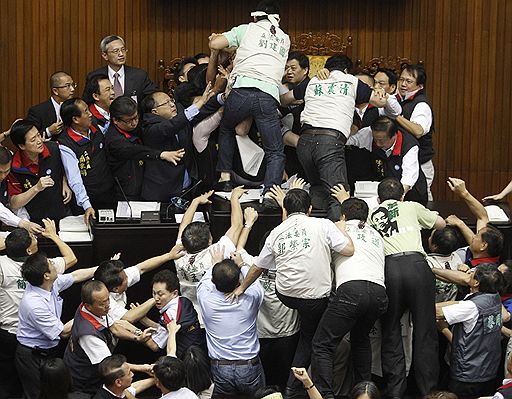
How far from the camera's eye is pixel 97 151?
28.7 ft

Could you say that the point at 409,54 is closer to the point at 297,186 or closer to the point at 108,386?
the point at 297,186

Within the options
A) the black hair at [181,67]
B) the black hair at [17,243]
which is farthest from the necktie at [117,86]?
the black hair at [17,243]

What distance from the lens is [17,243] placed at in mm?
7625

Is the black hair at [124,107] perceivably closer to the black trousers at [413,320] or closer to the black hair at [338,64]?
the black hair at [338,64]

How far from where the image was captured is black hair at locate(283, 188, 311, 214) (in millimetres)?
7508

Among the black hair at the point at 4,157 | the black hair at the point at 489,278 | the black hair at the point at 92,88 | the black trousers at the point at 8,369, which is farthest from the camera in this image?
the black hair at the point at 92,88

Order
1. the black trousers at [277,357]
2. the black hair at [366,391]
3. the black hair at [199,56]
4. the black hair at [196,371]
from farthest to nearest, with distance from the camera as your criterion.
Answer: the black hair at [199,56] < the black trousers at [277,357] < the black hair at [196,371] < the black hair at [366,391]

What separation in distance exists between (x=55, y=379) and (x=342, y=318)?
174 cm

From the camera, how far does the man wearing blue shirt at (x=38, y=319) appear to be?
730 cm

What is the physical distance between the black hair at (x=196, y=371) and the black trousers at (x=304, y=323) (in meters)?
0.59

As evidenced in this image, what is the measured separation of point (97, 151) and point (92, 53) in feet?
7.00

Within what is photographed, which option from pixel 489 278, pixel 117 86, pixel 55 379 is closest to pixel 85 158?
pixel 117 86

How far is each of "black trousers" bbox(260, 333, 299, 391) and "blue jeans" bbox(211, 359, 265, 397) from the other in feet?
1.63

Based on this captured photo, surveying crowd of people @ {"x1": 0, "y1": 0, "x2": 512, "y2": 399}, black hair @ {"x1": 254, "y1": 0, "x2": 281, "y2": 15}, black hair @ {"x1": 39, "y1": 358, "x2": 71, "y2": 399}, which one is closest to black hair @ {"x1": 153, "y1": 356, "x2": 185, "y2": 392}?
crowd of people @ {"x1": 0, "y1": 0, "x2": 512, "y2": 399}
